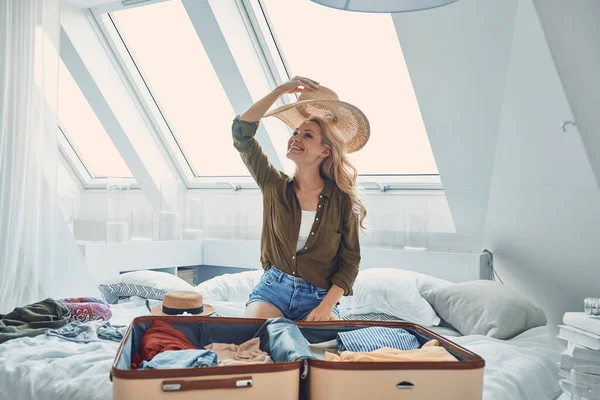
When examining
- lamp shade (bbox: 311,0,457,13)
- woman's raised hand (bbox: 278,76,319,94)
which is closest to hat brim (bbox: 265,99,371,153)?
woman's raised hand (bbox: 278,76,319,94)

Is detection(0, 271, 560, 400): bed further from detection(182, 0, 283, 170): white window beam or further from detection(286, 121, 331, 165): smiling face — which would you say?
detection(182, 0, 283, 170): white window beam

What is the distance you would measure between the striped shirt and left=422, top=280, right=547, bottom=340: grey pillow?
1.14m

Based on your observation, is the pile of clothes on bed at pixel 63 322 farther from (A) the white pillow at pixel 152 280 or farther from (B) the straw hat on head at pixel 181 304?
(A) the white pillow at pixel 152 280

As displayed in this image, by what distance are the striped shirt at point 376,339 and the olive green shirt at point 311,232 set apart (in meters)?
0.65

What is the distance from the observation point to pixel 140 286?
10.3 feet

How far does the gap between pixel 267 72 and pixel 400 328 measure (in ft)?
8.89

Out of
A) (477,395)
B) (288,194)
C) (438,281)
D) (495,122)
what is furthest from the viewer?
(438,281)

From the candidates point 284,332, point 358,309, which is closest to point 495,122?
point 358,309

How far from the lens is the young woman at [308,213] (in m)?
2.19

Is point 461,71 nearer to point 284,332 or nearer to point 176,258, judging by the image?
point 284,332

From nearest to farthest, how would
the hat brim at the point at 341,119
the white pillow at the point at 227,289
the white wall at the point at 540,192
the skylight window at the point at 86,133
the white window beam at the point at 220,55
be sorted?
the white wall at the point at 540,192
the hat brim at the point at 341,119
the white pillow at the point at 227,289
the white window beam at the point at 220,55
the skylight window at the point at 86,133

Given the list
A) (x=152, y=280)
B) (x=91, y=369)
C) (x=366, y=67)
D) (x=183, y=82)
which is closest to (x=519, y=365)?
(x=91, y=369)

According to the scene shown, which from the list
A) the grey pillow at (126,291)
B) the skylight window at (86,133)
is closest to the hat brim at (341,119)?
the grey pillow at (126,291)

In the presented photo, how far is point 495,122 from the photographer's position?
281 cm
